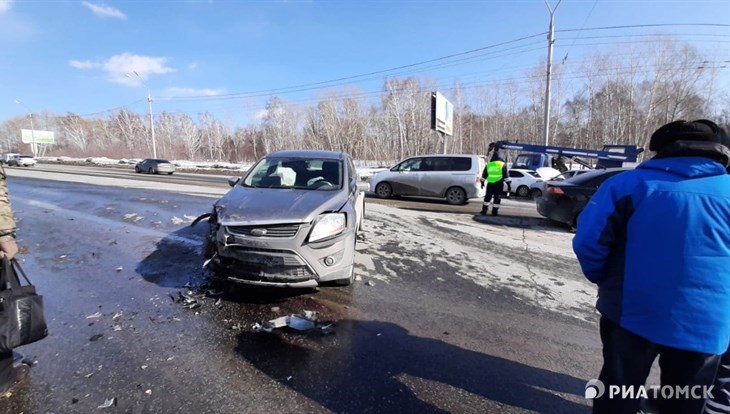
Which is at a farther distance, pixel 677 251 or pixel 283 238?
pixel 283 238

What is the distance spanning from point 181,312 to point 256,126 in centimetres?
7744

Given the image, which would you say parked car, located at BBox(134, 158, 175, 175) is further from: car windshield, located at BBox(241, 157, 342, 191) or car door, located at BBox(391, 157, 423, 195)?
car windshield, located at BBox(241, 157, 342, 191)

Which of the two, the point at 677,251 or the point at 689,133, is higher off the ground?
the point at 689,133

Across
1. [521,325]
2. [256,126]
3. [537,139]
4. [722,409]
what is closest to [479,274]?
[521,325]

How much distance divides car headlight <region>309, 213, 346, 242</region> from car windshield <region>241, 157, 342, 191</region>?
874mm

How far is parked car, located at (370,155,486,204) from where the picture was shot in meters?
12.8

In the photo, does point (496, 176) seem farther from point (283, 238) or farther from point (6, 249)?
point (6, 249)

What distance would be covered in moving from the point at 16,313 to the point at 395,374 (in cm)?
263

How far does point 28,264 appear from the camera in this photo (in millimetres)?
5340

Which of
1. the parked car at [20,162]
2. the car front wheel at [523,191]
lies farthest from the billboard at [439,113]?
the parked car at [20,162]

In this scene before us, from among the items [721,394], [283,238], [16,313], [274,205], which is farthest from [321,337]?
[721,394]

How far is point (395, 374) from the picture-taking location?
278 centimetres

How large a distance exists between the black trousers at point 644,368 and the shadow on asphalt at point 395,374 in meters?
0.78

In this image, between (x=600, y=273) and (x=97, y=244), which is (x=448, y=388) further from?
(x=97, y=244)
